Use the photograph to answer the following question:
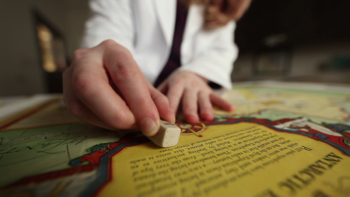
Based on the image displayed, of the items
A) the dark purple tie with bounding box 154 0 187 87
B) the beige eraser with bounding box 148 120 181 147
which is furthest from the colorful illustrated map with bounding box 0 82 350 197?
the dark purple tie with bounding box 154 0 187 87

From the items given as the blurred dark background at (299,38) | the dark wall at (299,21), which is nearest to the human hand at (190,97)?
the blurred dark background at (299,38)

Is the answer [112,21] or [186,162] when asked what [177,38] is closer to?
[112,21]

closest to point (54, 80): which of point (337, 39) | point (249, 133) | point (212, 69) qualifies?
point (212, 69)

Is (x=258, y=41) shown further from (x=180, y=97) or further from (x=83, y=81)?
(x=83, y=81)

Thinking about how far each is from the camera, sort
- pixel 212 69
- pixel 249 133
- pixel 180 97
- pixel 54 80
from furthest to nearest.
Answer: pixel 54 80 → pixel 212 69 → pixel 180 97 → pixel 249 133

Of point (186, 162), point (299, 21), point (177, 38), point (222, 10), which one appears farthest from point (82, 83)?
point (299, 21)

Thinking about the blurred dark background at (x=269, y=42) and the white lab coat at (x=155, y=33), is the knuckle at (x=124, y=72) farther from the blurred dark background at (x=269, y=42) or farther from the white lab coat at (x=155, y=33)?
the blurred dark background at (x=269, y=42)
